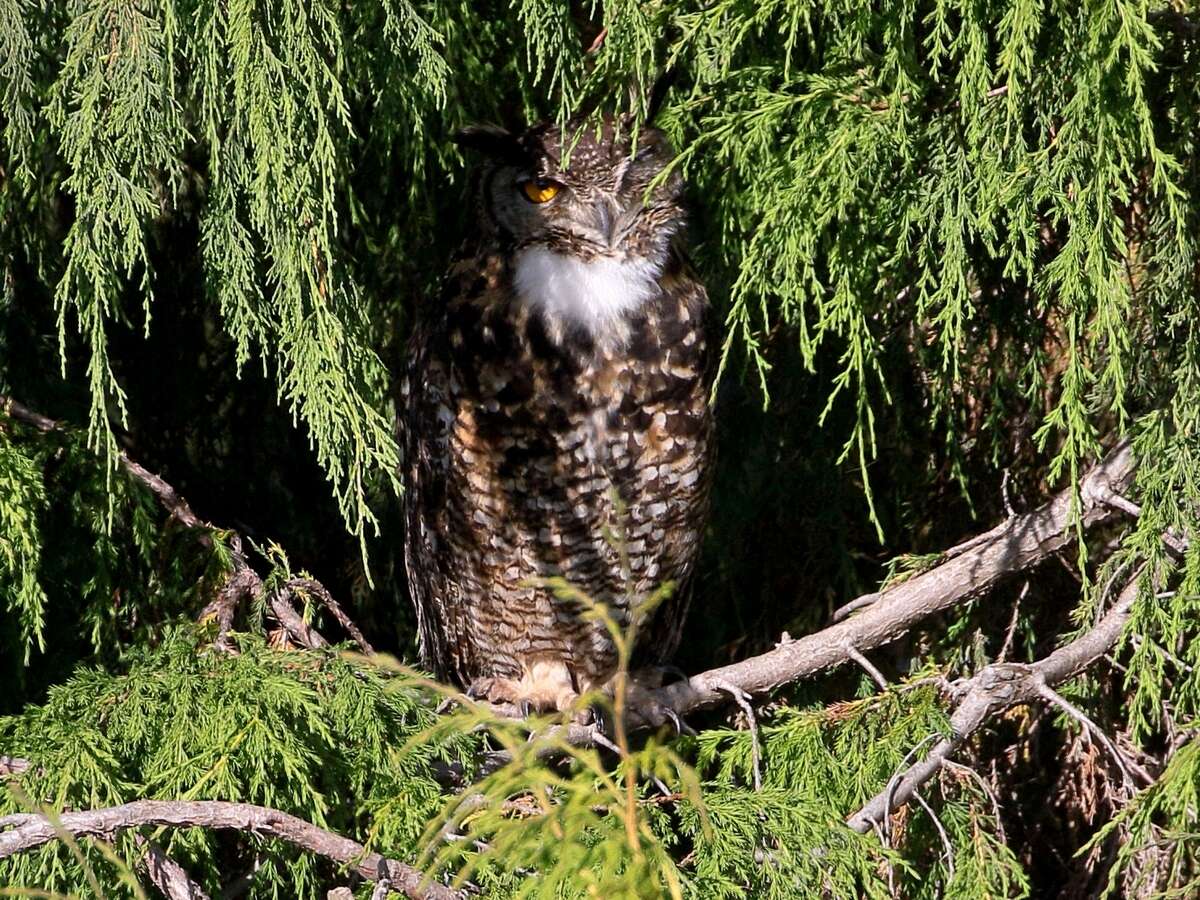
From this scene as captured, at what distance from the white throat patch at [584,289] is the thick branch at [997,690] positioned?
879 millimetres

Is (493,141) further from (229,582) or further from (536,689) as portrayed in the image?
(536,689)

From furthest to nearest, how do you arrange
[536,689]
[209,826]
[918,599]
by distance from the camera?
[536,689] → [918,599] → [209,826]

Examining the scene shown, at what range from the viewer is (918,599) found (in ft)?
7.81

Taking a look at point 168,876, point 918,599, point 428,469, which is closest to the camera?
point 168,876

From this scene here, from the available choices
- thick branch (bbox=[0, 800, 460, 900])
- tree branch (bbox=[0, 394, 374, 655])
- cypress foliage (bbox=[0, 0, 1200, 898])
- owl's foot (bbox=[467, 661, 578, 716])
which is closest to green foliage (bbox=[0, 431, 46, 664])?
cypress foliage (bbox=[0, 0, 1200, 898])

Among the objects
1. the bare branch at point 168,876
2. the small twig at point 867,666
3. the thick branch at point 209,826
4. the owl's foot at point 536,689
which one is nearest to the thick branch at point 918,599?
the small twig at point 867,666

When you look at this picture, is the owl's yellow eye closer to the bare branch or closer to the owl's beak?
the owl's beak

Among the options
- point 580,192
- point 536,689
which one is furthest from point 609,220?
point 536,689

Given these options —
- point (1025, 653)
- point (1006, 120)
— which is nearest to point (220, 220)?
point (1006, 120)

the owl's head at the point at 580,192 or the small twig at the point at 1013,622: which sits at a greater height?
the owl's head at the point at 580,192

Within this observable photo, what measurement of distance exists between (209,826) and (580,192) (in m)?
1.30

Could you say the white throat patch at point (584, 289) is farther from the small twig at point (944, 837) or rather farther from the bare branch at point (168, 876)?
the bare branch at point (168, 876)

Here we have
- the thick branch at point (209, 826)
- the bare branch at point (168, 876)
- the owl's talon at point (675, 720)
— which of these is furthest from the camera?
the owl's talon at point (675, 720)

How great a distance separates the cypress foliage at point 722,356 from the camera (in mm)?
1873
